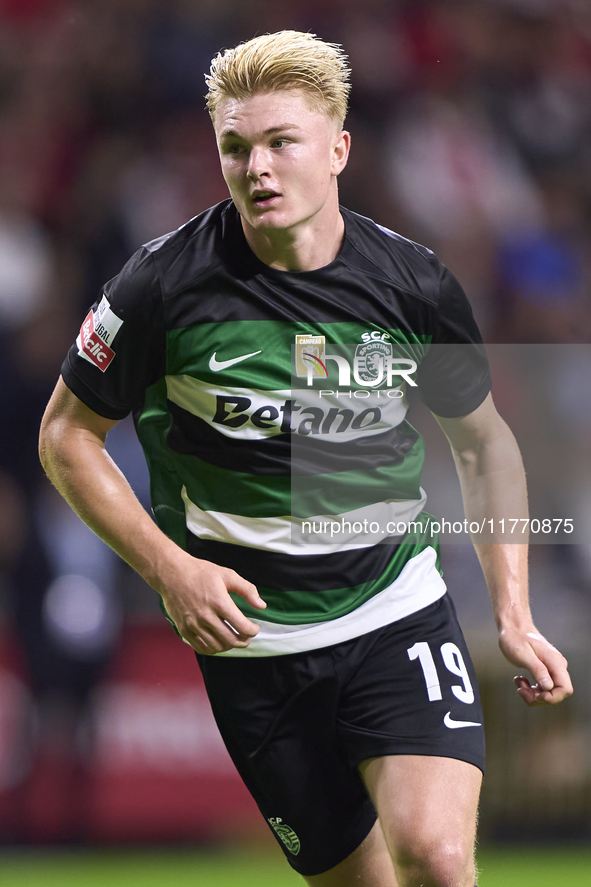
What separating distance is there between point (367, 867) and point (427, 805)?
0.55 metres

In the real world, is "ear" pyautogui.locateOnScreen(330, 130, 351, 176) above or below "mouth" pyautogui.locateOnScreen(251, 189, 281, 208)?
above

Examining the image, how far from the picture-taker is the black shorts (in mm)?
2525

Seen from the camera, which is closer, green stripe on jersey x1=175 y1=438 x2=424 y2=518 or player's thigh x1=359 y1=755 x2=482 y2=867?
player's thigh x1=359 y1=755 x2=482 y2=867

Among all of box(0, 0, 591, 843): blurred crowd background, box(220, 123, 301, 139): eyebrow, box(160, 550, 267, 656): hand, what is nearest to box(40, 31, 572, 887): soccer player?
box(220, 123, 301, 139): eyebrow

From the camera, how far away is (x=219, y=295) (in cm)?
261

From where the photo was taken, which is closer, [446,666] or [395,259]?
[446,666]

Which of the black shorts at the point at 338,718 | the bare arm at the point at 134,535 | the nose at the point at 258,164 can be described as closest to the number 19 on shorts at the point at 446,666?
the black shorts at the point at 338,718

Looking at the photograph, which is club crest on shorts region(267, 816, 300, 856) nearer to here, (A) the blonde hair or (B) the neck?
(B) the neck

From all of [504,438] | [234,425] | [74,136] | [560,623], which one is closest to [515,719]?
[560,623]

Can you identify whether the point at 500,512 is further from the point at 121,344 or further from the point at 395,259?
the point at 121,344

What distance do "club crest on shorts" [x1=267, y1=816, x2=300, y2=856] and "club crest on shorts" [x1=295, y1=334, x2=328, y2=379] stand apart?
43.0 inches

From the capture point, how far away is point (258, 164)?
2.47 metres

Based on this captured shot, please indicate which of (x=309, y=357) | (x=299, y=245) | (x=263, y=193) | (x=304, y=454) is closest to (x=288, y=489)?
(x=304, y=454)

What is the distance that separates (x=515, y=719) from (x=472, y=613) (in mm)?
550
